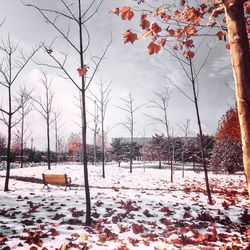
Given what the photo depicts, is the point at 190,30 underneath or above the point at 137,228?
above

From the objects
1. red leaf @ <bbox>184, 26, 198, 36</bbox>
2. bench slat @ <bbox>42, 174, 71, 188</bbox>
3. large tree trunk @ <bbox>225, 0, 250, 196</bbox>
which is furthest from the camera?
bench slat @ <bbox>42, 174, 71, 188</bbox>

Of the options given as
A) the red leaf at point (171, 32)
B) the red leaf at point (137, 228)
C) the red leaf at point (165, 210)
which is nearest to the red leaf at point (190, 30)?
the red leaf at point (171, 32)

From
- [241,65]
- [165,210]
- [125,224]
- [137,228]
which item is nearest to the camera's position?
[241,65]

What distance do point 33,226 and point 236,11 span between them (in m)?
6.35

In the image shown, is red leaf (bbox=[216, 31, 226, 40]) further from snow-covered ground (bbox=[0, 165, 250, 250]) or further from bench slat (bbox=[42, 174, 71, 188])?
bench slat (bbox=[42, 174, 71, 188])

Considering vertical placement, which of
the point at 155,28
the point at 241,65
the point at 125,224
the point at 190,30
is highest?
the point at 190,30

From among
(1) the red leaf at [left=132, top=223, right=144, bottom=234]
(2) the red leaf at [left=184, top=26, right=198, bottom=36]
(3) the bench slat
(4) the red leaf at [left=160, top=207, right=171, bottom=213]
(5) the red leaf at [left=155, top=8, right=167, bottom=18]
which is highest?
(5) the red leaf at [left=155, top=8, right=167, bottom=18]

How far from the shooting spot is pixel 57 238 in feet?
18.1

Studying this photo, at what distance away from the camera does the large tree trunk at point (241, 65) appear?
2344 millimetres

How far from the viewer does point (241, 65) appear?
241 cm

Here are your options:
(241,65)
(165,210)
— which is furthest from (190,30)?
(165,210)

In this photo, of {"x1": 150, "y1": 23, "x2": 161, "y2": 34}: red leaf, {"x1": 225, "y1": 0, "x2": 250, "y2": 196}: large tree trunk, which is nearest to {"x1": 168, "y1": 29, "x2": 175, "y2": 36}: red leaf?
{"x1": 150, "y1": 23, "x2": 161, "y2": 34}: red leaf

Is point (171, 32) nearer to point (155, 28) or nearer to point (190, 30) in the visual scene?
point (190, 30)

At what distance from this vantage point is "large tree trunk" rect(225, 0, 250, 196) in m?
2.34
